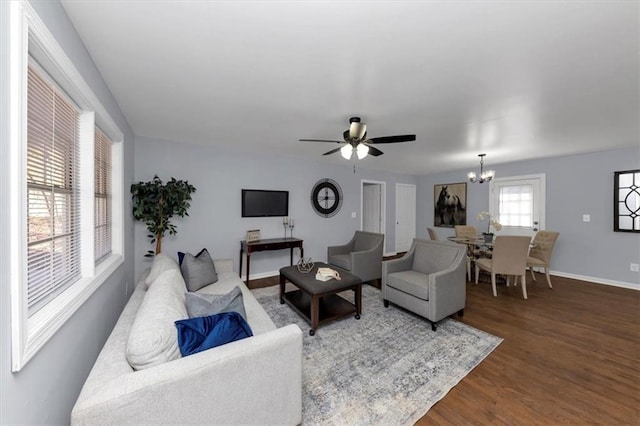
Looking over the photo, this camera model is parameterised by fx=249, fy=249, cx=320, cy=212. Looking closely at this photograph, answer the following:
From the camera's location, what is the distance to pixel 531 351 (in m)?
2.25

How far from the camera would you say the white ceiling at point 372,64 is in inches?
51.4

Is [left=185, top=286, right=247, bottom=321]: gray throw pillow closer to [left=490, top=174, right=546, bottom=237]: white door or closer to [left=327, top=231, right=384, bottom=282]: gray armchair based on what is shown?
[left=327, top=231, right=384, bottom=282]: gray armchair

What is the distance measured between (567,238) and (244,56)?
6.05 m

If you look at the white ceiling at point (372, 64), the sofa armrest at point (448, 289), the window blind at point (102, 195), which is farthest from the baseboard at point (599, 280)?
the window blind at point (102, 195)

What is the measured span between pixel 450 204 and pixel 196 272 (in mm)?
6061

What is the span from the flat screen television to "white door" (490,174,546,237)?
4604 mm

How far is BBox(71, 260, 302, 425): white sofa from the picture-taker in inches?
35.3

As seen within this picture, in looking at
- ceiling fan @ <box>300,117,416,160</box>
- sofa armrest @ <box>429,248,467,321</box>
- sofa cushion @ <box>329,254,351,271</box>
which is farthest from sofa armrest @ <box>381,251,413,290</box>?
ceiling fan @ <box>300,117,416,160</box>

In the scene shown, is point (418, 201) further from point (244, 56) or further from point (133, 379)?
point (133, 379)

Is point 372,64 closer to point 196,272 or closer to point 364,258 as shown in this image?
point 196,272

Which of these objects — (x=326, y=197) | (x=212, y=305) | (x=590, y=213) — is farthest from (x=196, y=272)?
(x=590, y=213)

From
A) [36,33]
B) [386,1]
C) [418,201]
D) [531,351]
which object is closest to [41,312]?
[36,33]

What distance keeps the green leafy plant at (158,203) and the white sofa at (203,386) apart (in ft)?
7.23

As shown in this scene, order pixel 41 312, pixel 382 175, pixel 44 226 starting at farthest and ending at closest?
pixel 382 175 → pixel 44 226 → pixel 41 312
